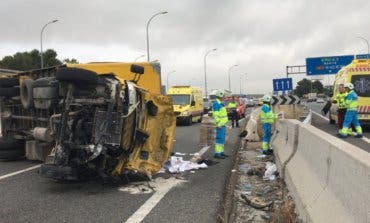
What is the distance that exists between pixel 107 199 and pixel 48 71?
358 centimetres

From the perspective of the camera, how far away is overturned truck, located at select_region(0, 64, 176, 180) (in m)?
8.51

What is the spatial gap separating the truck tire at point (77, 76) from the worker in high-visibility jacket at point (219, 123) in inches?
203

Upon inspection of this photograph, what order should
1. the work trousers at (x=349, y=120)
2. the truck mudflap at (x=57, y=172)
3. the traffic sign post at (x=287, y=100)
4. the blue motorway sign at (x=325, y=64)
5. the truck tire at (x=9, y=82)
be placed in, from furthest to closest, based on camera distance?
the blue motorway sign at (x=325, y=64)
the traffic sign post at (x=287, y=100)
the work trousers at (x=349, y=120)
the truck tire at (x=9, y=82)
the truck mudflap at (x=57, y=172)

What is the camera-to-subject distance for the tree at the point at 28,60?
82562 mm

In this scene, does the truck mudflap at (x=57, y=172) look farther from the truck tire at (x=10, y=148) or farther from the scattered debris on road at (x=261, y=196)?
the truck tire at (x=10, y=148)

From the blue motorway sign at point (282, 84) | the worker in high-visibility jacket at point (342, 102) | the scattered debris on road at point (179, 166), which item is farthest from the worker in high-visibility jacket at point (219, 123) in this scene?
the blue motorway sign at point (282, 84)

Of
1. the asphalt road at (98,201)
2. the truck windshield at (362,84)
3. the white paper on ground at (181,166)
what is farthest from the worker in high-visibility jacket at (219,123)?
the truck windshield at (362,84)

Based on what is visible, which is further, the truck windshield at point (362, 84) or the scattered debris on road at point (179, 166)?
the truck windshield at point (362, 84)

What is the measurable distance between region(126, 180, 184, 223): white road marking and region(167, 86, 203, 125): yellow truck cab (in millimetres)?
18576

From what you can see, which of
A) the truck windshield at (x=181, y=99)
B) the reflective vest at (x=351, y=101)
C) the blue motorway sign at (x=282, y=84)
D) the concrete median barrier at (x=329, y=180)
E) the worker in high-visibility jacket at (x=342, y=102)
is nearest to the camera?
the concrete median barrier at (x=329, y=180)

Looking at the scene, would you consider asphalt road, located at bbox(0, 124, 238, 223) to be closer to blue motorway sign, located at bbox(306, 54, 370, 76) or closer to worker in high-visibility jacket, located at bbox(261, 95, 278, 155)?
worker in high-visibility jacket, located at bbox(261, 95, 278, 155)

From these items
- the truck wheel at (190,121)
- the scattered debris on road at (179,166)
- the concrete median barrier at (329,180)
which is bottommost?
the scattered debris on road at (179,166)

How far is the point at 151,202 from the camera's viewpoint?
→ 302 inches

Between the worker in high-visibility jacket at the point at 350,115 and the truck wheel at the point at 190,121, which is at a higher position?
the worker in high-visibility jacket at the point at 350,115
